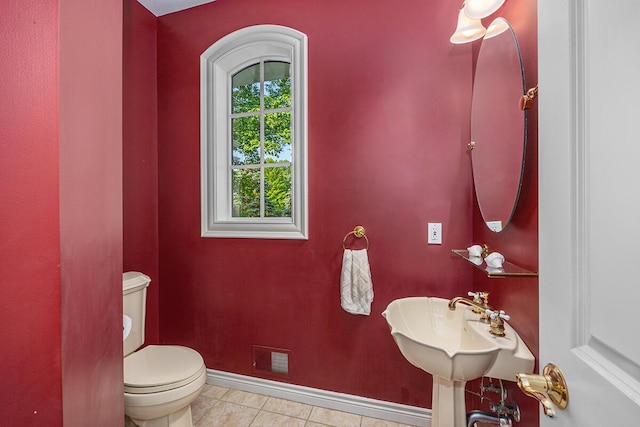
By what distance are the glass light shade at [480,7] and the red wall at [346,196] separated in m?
0.27

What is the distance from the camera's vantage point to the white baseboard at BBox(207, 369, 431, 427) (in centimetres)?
148

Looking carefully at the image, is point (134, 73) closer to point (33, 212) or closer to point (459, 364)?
point (33, 212)

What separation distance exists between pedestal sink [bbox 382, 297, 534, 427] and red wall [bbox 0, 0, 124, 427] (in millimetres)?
1067

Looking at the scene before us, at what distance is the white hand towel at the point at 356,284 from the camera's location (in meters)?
1.48

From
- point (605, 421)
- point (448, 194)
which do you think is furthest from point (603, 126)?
point (448, 194)

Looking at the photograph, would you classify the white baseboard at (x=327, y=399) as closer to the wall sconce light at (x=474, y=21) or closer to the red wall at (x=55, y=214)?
the red wall at (x=55, y=214)

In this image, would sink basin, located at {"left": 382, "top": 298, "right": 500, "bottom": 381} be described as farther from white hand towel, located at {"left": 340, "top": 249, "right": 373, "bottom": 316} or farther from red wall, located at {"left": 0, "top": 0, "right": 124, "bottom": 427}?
red wall, located at {"left": 0, "top": 0, "right": 124, "bottom": 427}

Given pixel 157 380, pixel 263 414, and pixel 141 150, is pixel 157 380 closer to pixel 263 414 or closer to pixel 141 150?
pixel 263 414

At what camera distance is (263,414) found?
5.14 feet

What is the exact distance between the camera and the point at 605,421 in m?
0.35

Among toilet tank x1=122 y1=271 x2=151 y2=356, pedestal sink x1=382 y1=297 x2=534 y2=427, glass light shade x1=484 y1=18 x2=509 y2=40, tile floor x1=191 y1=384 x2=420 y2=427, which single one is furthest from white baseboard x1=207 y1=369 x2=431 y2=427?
glass light shade x1=484 y1=18 x2=509 y2=40

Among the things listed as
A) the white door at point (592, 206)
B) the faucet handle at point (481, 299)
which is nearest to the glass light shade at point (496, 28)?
the white door at point (592, 206)

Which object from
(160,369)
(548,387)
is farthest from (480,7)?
(160,369)

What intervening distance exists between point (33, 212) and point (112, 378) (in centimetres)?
67
